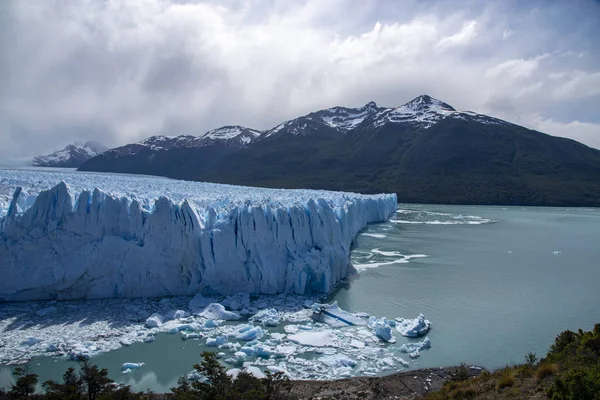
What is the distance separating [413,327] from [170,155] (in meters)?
87.9

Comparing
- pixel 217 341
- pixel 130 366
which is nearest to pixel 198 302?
pixel 217 341

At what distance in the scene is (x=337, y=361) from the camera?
25.1 ft

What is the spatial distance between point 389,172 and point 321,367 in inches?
2243

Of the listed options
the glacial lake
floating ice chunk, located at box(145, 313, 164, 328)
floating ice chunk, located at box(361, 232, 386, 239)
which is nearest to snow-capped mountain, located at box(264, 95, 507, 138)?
floating ice chunk, located at box(361, 232, 386, 239)

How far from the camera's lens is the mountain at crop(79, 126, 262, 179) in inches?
3278

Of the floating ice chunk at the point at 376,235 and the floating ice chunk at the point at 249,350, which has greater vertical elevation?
the floating ice chunk at the point at 376,235

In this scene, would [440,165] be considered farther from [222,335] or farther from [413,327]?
[222,335]

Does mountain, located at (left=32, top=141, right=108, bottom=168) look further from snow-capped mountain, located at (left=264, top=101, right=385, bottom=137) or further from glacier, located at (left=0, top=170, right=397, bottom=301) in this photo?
glacier, located at (left=0, top=170, right=397, bottom=301)

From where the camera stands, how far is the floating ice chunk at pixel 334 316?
952cm

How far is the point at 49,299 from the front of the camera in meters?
10.3

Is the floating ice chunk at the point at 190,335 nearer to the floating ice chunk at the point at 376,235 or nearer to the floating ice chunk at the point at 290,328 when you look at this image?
the floating ice chunk at the point at 290,328

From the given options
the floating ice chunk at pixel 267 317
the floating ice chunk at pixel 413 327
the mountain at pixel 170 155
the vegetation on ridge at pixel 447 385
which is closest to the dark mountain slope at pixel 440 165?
the mountain at pixel 170 155

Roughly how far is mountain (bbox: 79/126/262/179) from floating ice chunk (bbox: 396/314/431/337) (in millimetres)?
75258

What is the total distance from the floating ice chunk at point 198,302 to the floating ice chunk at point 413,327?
4751 mm
